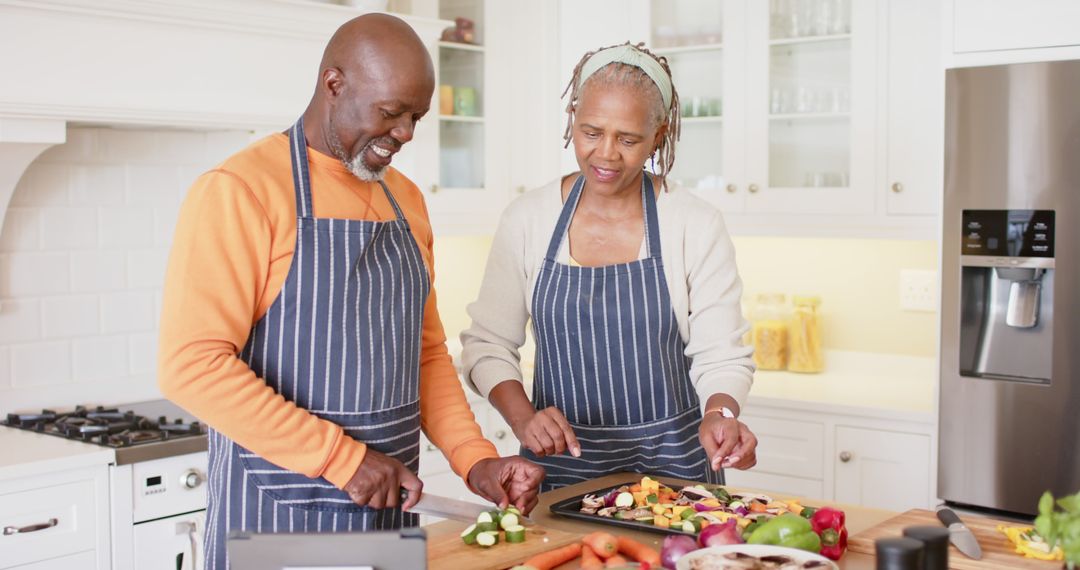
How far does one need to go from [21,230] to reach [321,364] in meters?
1.73

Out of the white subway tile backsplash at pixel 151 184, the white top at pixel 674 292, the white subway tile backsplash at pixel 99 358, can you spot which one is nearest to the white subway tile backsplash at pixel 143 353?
the white subway tile backsplash at pixel 99 358

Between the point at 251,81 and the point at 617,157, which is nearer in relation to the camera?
the point at 617,157

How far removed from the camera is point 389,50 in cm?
168

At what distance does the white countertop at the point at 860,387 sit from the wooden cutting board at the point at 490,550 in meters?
1.74

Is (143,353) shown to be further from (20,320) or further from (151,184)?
(151,184)

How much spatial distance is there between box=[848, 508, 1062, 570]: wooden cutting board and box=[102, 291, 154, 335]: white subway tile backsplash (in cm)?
235

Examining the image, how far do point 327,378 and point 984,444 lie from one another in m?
1.86

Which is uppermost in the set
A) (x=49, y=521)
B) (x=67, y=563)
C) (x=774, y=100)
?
(x=774, y=100)

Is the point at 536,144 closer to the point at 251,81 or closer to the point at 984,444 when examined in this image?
the point at 251,81

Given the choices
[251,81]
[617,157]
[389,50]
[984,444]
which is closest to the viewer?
[389,50]

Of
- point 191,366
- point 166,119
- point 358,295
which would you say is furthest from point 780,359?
point 191,366

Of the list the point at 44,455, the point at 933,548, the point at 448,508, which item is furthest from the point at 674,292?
the point at 44,455

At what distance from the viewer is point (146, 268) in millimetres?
3346

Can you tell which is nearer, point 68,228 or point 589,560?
point 589,560
